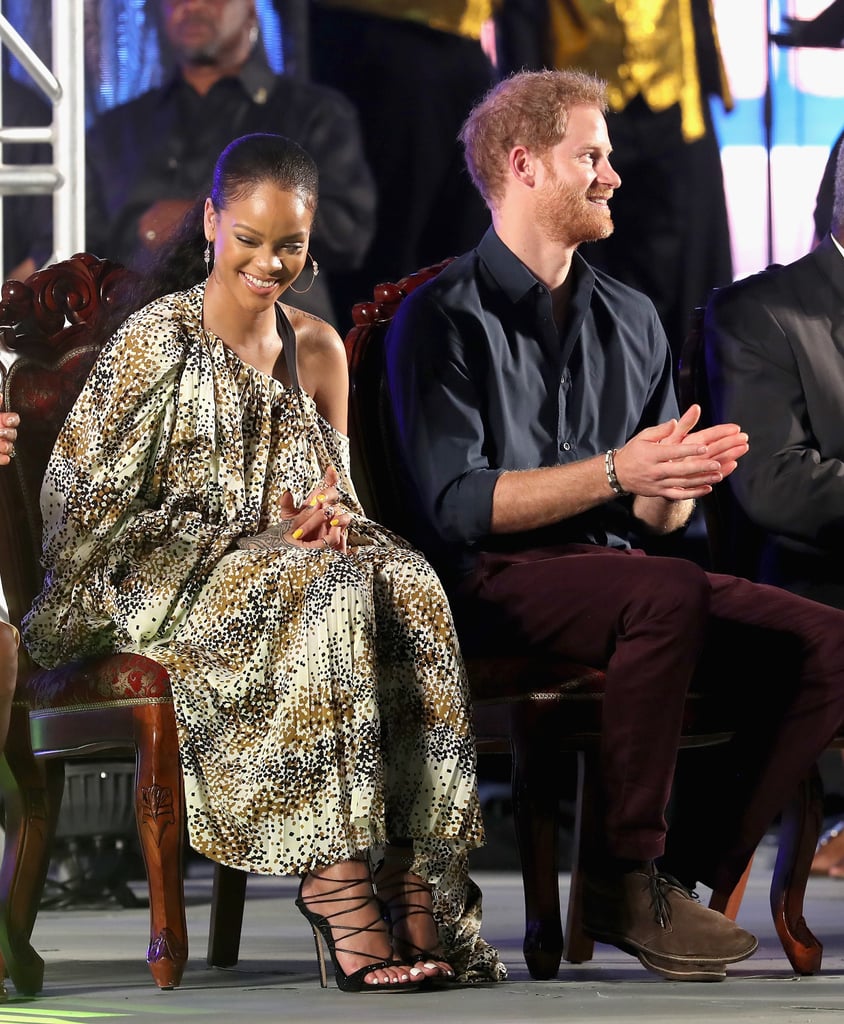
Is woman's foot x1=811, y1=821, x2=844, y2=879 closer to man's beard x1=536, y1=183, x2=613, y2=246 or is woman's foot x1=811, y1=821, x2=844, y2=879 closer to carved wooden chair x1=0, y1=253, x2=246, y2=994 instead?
carved wooden chair x1=0, y1=253, x2=246, y2=994

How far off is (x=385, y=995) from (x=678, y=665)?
Result: 660 mm

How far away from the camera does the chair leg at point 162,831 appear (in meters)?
2.60

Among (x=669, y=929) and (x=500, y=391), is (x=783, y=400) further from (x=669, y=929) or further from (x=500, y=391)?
(x=669, y=929)

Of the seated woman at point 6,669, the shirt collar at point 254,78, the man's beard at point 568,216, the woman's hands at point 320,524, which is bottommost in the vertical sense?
the seated woman at point 6,669

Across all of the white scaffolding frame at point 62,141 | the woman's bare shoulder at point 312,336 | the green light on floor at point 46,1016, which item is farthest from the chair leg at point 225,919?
the white scaffolding frame at point 62,141

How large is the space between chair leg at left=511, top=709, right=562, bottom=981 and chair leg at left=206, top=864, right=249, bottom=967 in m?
0.61

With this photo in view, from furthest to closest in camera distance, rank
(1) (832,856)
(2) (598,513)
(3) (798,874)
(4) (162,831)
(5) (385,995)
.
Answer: (1) (832,856) < (2) (598,513) < (3) (798,874) < (4) (162,831) < (5) (385,995)

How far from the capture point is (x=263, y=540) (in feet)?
9.24

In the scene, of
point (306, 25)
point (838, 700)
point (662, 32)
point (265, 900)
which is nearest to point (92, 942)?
point (265, 900)

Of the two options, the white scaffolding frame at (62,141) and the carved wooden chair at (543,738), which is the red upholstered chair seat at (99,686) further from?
the white scaffolding frame at (62,141)

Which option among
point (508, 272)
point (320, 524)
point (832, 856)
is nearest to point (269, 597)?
point (320, 524)

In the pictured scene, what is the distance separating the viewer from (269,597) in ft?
8.83

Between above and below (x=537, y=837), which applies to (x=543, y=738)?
above

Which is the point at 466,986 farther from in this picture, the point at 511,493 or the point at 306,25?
the point at 306,25
